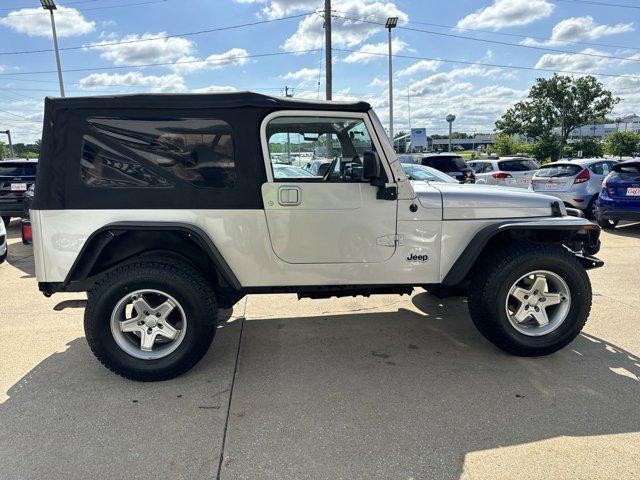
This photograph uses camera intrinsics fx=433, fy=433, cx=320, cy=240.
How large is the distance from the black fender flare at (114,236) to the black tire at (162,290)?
169 mm

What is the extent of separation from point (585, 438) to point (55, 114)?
388cm

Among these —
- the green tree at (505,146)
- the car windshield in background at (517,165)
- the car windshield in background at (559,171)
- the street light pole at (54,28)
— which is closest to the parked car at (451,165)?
the car windshield in background at (517,165)

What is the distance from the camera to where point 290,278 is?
3234mm

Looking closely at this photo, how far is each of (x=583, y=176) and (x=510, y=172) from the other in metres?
2.89

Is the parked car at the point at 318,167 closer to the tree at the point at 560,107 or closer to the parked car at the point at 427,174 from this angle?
the parked car at the point at 427,174

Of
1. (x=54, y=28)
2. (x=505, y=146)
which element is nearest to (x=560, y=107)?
(x=505, y=146)

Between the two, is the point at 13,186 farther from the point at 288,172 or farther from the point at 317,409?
the point at 317,409

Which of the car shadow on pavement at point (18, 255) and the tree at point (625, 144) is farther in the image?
the tree at point (625, 144)

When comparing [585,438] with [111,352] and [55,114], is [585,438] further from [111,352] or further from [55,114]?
[55,114]

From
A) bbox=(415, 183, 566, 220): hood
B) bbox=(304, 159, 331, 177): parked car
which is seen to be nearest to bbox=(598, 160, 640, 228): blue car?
bbox=(415, 183, 566, 220): hood

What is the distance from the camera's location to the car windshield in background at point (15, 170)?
9.51 m

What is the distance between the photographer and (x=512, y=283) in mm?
3275

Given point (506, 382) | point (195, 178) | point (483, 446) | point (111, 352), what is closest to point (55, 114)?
point (195, 178)

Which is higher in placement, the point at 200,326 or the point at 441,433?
the point at 200,326
